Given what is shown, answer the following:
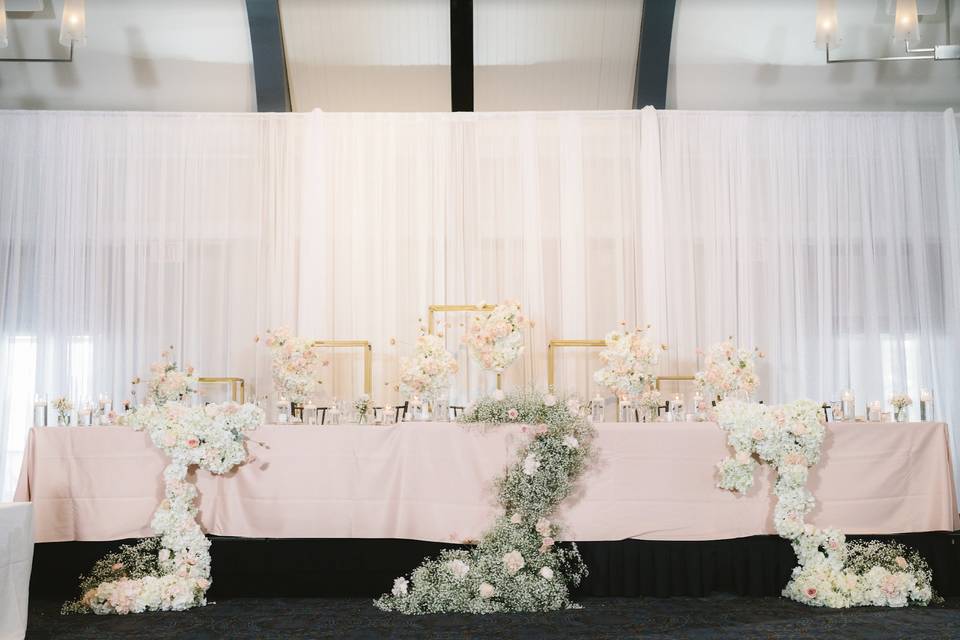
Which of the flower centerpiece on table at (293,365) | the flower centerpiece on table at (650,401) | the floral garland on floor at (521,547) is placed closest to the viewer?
the floral garland on floor at (521,547)

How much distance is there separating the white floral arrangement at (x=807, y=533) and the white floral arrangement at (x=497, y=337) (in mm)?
1371

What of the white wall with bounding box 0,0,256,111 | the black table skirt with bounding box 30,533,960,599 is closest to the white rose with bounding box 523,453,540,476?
the black table skirt with bounding box 30,533,960,599

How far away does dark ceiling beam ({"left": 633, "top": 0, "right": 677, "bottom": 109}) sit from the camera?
7636mm

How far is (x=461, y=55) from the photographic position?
25.9 ft

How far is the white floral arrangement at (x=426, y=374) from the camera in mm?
5250

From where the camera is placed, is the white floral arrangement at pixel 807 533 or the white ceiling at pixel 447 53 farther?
the white ceiling at pixel 447 53

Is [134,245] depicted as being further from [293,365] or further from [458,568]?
[458,568]

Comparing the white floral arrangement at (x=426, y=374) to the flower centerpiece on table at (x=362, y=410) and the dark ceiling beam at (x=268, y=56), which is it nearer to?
the flower centerpiece on table at (x=362, y=410)

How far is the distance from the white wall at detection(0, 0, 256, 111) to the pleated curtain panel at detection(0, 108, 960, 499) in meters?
0.30

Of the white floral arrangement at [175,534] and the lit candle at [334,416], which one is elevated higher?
the lit candle at [334,416]

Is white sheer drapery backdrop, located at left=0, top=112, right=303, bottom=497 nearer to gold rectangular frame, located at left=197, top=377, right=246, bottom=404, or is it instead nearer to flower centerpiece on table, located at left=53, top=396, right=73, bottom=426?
gold rectangular frame, located at left=197, top=377, right=246, bottom=404

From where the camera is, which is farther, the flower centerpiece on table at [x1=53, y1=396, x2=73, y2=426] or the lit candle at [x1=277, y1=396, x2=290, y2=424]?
the lit candle at [x1=277, y1=396, x2=290, y2=424]

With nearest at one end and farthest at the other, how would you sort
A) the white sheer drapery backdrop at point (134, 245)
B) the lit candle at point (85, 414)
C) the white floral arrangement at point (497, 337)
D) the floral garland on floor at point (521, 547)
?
the floral garland on floor at point (521, 547) < the lit candle at point (85, 414) < the white floral arrangement at point (497, 337) < the white sheer drapery backdrop at point (134, 245)

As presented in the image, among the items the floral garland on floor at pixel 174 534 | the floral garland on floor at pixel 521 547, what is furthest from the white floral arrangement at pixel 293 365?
the floral garland on floor at pixel 521 547
